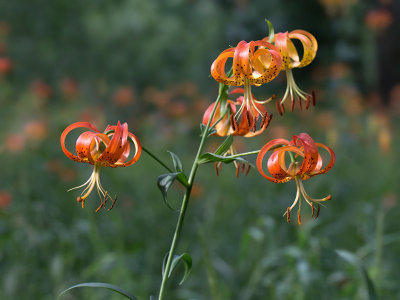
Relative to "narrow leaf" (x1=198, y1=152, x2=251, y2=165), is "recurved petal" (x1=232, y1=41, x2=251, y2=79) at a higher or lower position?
higher

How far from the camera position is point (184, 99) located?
5.85 m

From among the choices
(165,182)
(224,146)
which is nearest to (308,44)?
(224,146)

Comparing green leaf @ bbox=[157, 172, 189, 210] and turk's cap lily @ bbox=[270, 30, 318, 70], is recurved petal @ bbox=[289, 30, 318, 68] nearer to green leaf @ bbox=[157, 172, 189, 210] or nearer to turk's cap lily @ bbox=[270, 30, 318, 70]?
turk's cap lily @ bbox=[270, 30, 318, 70]

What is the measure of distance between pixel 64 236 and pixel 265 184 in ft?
4.76

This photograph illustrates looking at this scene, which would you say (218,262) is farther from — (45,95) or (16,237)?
(45,95)

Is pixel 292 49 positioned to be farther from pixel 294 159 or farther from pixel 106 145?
pixel 106 145

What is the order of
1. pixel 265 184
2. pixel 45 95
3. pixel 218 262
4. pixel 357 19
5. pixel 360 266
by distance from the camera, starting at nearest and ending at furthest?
1. pixel 360 266
2. pixel 218 262
3. pixel 265 184
4. pixel 45 95
5. pixel 357 19

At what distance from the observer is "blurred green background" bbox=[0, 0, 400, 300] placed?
6.68ft

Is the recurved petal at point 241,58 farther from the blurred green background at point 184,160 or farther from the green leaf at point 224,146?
the blurred green background at point 184,160

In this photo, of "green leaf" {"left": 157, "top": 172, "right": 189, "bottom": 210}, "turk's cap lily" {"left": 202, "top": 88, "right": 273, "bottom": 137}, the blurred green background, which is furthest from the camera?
the blurred green background

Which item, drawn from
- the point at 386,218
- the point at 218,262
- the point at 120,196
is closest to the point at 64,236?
the point at 218,262

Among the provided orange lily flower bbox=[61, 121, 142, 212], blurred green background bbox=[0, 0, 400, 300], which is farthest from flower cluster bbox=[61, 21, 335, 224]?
blurred green background bbox=[0, 0, 400, 300]

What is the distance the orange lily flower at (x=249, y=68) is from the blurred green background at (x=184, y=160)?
355 mm

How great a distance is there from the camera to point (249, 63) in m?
0.94
